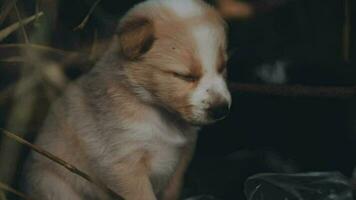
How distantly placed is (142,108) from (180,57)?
0.36 m

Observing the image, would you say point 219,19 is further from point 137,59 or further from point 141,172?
point 141,172

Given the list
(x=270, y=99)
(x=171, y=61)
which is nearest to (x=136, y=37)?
(x=171, y=61)

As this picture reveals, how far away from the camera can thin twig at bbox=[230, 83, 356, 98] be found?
4.05 meters

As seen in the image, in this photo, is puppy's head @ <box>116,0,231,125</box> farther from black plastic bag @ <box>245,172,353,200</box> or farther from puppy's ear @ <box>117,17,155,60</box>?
black plastic bag @ <box>245,172,353,200</box>

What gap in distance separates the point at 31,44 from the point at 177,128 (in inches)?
28.9

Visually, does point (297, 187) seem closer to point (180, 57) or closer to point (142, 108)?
point (142, 108)

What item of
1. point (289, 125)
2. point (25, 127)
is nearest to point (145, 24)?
point (25, 127)

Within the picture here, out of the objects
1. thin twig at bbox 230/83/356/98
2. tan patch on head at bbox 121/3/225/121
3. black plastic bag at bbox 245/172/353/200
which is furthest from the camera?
thin twig at bbox 230/83/356/98

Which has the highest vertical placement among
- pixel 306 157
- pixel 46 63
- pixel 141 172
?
pixel 46 63

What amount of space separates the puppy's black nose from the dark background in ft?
2.36

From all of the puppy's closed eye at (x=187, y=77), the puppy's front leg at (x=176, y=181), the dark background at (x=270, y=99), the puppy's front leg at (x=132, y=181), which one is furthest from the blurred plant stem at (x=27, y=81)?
the puppy's front leg at (x=176, y=181)

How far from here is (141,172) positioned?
355cm

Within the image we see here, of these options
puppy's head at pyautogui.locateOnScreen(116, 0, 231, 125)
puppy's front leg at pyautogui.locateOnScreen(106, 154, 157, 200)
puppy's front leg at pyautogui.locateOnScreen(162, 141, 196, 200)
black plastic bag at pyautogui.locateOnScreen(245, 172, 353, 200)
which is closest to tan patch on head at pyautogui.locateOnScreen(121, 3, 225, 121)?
puppy's head at pyautogui.locateOnScreen(116, 0, 231, 125)

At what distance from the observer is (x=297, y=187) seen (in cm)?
385
